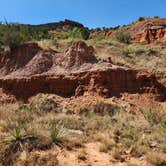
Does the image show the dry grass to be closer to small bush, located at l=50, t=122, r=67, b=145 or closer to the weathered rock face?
small bush, located at l=50, t=122, r=67, b=145

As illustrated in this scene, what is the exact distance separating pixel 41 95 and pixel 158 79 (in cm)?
715

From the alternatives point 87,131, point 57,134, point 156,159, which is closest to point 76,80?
point 87,131

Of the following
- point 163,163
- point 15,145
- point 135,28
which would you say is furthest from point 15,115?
point 135,28

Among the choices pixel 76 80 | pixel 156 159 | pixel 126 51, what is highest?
pixel 126 51

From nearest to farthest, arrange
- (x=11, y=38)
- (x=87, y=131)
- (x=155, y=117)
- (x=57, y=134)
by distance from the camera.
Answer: (x=57, y=134) → (x=87, y=131) → (x=155, y=117) → (x=11, y=38)

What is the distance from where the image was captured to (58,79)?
61.6 ft

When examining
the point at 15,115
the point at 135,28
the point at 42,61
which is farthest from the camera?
the point at 135,28

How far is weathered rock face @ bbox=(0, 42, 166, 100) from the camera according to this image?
1850 centimetres

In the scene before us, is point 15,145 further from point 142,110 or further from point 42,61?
point 42,61

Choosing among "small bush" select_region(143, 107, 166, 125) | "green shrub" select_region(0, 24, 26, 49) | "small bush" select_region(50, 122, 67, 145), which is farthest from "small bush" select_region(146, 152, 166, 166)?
"green shrub" select_region(0, 24, 26, 49)

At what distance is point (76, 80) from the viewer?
736 inches

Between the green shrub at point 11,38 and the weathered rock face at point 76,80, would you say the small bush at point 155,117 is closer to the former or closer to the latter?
the weathered rock face at point 76,80

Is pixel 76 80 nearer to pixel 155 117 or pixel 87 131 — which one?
pixel 155 117

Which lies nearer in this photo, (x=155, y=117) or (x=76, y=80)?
(x=155, y=117)
